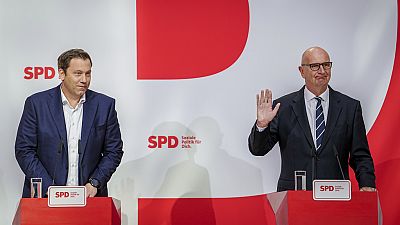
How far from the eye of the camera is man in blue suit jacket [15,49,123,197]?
187 inches

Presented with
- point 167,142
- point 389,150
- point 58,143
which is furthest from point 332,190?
point 58,143

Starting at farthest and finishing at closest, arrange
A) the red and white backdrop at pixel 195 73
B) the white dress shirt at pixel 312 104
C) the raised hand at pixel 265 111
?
the red and white backdrop at pixel 195 73, the white dress shirt at pixel 312 104, the raised hand at pixel 265 111

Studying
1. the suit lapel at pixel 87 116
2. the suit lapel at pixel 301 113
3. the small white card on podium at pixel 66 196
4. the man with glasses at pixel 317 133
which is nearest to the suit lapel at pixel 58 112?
the suit lapel at pixel 87 116

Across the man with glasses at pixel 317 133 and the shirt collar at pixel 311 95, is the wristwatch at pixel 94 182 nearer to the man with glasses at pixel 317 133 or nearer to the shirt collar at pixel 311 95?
the man with glasses at pixel 317 133

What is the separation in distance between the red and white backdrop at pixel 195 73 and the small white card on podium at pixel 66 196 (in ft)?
4.48

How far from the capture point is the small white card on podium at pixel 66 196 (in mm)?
4043

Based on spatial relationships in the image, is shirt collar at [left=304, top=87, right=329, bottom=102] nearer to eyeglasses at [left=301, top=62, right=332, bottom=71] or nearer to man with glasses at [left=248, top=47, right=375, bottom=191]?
man with glasses at [left=248, top=47, right=375, bottom=191]

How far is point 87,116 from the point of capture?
15.9 feet

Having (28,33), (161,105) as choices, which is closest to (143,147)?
(161,105)

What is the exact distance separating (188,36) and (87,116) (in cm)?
114

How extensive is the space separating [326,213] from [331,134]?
0.91 meters

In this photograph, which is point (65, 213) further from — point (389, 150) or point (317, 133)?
point (389, 150)

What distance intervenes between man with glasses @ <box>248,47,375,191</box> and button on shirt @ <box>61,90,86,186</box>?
44.1 inches

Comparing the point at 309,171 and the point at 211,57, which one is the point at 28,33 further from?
the point at 309,171
